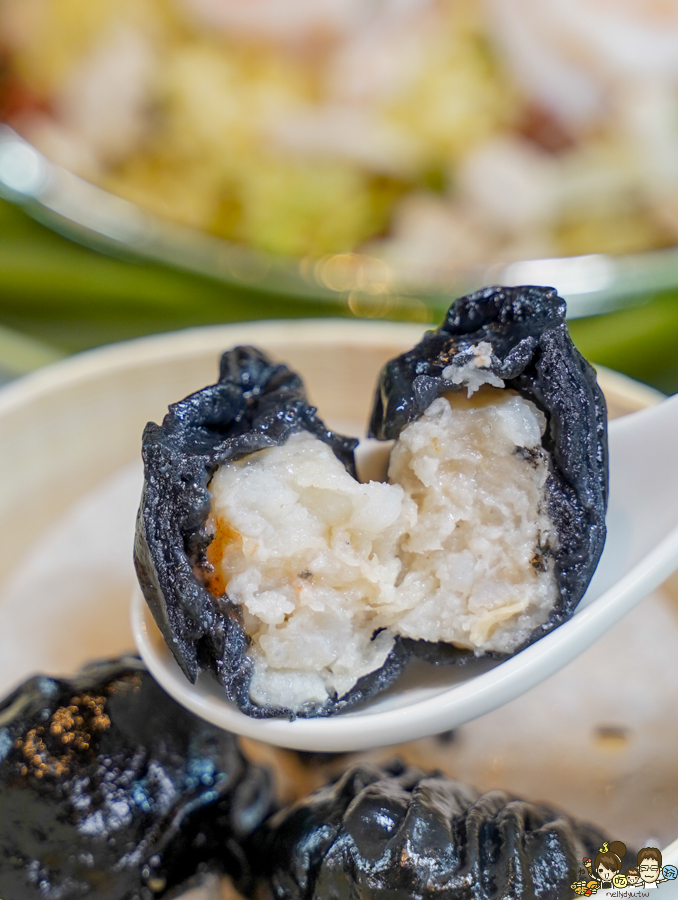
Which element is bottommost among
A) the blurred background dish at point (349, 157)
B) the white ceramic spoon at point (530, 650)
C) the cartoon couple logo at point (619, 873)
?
the cartoon couple logo at point (619, 873)

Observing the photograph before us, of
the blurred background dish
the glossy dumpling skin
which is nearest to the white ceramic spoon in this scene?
the glossy dumpling skin

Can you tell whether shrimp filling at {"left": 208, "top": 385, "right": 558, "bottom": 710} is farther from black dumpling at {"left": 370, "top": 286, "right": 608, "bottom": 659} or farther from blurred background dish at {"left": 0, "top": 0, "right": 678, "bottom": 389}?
blurred background dish at {"left": 0, "top": 0, "right": 678, "bottom": 389}

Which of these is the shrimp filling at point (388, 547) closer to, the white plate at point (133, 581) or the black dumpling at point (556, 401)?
the black dumpling at point (556, 401)

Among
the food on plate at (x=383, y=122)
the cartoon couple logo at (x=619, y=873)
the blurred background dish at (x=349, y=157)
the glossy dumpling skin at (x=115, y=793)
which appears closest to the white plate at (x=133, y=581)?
the cartoon couple logo at (x=619, y=873)

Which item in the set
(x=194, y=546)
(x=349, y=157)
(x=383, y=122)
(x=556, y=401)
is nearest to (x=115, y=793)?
(x=194, y=546)

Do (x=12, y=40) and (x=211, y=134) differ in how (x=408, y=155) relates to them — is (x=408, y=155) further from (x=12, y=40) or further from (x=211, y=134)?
(x=12, y=40)

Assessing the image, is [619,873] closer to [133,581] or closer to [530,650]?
[530,650]
